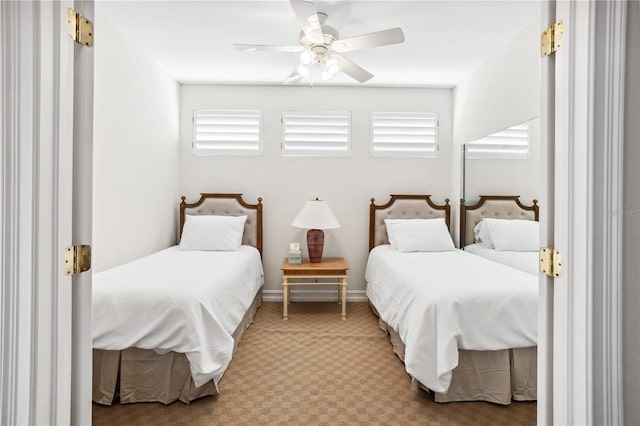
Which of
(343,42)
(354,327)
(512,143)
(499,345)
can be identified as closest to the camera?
(499,345)

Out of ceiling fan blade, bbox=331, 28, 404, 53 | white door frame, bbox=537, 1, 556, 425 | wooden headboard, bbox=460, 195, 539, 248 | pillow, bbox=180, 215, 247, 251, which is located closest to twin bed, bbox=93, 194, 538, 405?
wooden headboard, bbox=460, 195, 539, 248

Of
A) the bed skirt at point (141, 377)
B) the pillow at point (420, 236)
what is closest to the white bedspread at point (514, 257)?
the pillow at point (420, 236)

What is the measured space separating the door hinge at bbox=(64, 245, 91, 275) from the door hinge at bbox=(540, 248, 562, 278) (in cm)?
143

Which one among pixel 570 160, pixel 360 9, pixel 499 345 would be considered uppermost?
pixel 360 9

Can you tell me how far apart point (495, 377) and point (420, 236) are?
6.23ft

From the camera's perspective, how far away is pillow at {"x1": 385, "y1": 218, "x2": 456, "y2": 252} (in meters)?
3.96

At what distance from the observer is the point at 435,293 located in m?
2.28

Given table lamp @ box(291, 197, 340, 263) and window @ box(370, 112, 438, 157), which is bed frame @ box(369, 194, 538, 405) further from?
window @ box(370, 112, 438, 157)

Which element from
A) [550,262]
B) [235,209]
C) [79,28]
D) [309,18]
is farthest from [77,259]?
[235,209]

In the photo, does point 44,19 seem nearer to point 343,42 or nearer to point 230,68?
point 343,42

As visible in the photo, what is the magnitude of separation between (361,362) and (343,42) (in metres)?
2.32

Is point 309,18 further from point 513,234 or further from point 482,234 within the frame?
point 482,234

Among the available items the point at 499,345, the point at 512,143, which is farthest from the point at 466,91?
the point at 499,345

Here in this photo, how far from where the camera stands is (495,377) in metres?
2.25
